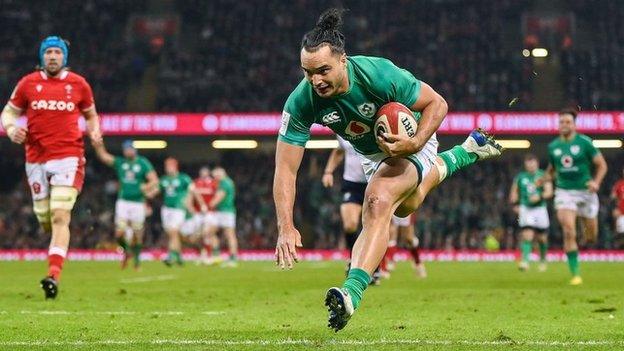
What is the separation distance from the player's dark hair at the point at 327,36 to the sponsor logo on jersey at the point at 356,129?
577 mm

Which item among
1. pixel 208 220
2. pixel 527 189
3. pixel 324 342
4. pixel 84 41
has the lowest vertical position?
pixel 208 220

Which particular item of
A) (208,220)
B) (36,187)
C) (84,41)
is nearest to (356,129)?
(36,187)

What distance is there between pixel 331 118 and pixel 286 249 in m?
0.96

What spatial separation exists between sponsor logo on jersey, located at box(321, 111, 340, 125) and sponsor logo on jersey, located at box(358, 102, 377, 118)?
6.1 inches

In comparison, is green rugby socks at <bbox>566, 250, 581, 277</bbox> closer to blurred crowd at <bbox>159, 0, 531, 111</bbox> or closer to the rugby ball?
the rugby ball

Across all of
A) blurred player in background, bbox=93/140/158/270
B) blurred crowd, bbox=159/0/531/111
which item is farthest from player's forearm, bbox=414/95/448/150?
blurred crowd, bbox=159/0/531/111

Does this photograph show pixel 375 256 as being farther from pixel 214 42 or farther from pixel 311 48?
pixel 214 42

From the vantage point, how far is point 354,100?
6340 mm

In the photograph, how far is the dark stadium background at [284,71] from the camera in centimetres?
3291

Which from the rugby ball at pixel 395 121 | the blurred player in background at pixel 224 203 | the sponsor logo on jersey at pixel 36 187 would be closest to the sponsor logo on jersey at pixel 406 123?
the rugby ball at pixel 395 121

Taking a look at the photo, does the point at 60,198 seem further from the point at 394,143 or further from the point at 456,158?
the point at 394,143

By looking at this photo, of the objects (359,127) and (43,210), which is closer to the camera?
(359,127)

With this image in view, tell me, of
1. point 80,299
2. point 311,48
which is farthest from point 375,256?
point 80,299

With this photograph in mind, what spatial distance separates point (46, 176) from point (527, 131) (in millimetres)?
22945
